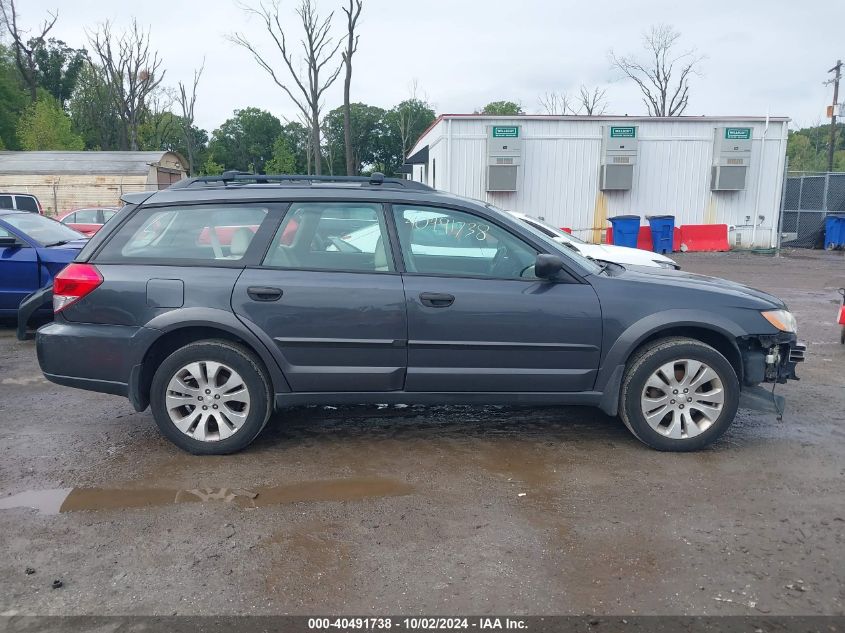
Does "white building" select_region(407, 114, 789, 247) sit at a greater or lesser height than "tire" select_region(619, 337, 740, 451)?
greater

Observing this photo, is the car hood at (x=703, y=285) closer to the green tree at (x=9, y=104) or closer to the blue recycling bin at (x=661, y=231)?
the blue recycling bin at (x=661, y=231)

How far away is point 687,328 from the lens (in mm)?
4438

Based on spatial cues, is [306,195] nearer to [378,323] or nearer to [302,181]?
[302,181]

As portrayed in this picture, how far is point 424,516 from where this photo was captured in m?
3.57

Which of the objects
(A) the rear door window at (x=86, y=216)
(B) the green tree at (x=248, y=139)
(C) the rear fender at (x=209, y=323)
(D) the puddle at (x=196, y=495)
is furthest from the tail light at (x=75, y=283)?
(B) the green tree at (x=248, y=139)

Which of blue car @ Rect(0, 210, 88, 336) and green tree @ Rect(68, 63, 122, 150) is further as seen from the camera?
green tree @ Rect(68, 63, 122, 150)

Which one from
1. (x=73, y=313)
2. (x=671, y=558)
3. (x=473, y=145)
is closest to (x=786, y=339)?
(x=671, y=558)

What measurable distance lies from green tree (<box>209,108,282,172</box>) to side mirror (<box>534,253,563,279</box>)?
62811 mm

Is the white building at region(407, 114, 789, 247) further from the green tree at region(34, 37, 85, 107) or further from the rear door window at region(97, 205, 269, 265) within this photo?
the green tree at region(34, 37, 85, 107)

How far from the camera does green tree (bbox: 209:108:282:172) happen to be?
2527 inches

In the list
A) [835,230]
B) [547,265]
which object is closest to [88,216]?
[547,265]

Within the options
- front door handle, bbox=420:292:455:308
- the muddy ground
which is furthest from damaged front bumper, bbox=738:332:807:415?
front door handle, bbox=420:292:455:308

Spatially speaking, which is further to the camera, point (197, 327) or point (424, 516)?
point (197, 327)

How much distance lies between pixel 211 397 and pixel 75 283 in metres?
1.13
